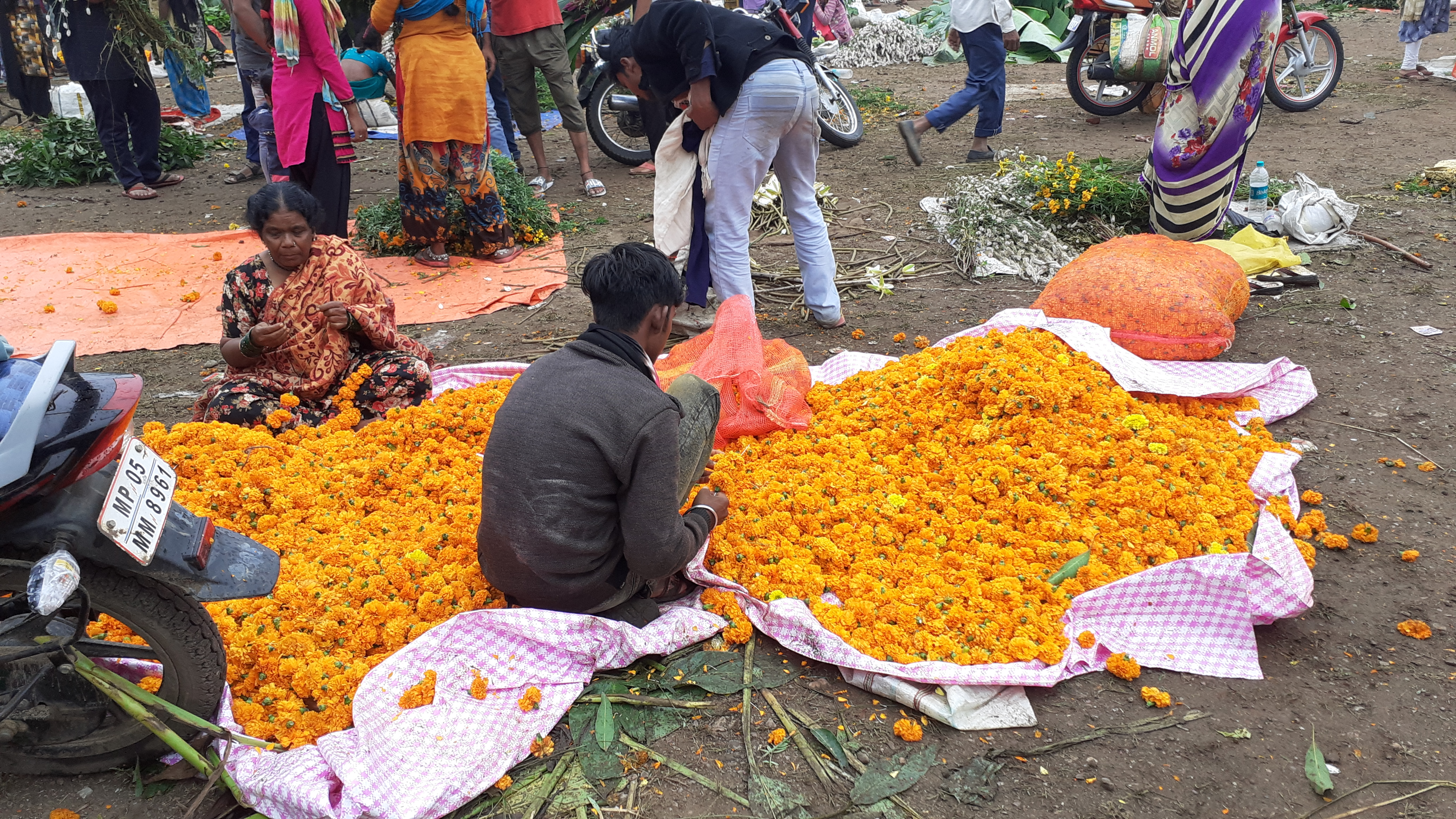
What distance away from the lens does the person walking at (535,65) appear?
6340mm

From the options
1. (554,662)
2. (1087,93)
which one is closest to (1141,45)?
(1087,93)

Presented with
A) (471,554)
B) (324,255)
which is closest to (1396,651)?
(471,554)

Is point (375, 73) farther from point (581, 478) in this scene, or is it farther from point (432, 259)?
point (581, 478)

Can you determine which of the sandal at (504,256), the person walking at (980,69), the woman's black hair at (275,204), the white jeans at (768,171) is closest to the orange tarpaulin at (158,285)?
A: the sandal at (504,256)

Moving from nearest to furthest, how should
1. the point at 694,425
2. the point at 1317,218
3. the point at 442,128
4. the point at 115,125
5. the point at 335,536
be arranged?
the point at 694,425 < the point at 335,536 < the point at 1317,218 < the point at 442,128 < the point at 115,125

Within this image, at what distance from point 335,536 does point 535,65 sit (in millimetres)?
4690

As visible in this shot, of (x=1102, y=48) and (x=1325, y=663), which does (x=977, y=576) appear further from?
(x=1102, y=48)

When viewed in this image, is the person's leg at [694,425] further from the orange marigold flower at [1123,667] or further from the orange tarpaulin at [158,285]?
the orange tarpaulin at [158,285]

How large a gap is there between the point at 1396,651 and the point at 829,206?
189 inches

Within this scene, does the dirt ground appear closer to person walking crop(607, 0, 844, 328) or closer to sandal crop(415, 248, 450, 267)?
person walking crop(607, 0, 844, 328)

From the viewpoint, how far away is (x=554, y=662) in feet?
7.78

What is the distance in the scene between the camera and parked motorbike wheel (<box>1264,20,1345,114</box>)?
800 centimetres

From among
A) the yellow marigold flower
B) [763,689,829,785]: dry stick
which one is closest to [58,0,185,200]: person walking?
[763,689,829,785]: dry stick

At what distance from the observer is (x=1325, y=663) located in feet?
7.75
